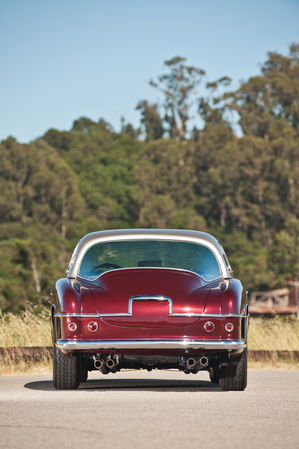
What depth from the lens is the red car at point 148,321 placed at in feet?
24.1

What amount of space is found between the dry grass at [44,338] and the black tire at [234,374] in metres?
3.57

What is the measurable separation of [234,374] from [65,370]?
1642 mm

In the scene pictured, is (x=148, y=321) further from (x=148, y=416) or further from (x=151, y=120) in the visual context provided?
(x=151, y=120)

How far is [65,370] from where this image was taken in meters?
7.83

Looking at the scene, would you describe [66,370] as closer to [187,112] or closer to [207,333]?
[207,333]

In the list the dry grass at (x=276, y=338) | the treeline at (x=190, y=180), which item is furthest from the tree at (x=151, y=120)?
the dry grass at (x=276, y=338)

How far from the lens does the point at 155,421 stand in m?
5.89

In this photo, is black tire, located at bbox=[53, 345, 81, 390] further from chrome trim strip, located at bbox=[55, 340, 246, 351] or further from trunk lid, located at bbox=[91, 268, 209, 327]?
trunk lid, located at bbox=[91, 268, 209, 327]

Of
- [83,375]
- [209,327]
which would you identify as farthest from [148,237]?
[83,375]

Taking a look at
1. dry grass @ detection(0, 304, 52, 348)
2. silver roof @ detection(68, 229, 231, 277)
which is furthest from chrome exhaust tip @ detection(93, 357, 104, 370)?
dry grass @ detection(0, 304, 52, 348)

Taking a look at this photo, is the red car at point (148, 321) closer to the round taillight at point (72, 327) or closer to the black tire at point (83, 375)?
the round taillight at point (72, 327)

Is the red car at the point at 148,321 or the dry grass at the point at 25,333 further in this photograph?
the dry grass at the point at 25,333

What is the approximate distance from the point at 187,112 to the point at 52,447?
12153 centimetres

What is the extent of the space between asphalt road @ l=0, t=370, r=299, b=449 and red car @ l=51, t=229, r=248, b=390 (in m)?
0.31
